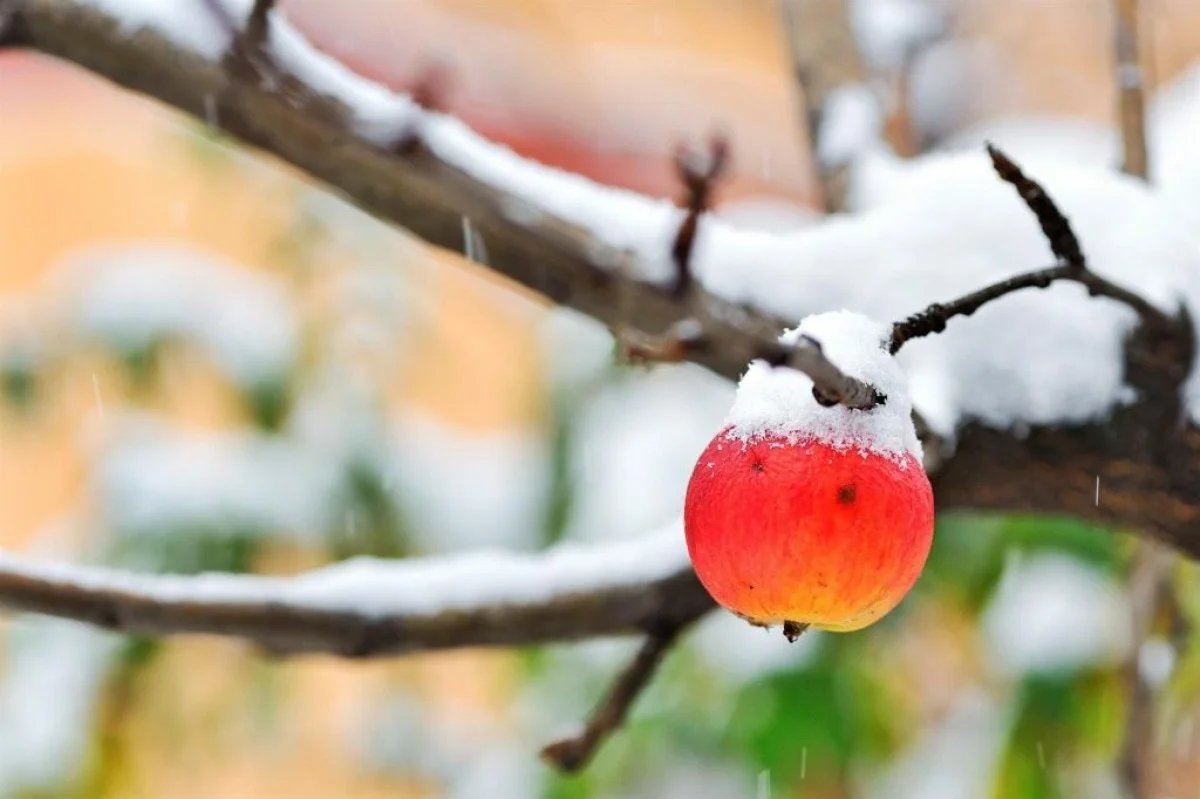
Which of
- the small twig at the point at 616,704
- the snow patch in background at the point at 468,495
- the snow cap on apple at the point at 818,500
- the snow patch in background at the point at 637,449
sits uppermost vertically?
the snow cap on apple at the point at 818,500

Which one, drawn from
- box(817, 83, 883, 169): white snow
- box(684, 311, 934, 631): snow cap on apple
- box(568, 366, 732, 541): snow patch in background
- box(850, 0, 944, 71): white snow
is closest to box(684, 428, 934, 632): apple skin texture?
box(684, 311, 934, 631): snow cap on apple

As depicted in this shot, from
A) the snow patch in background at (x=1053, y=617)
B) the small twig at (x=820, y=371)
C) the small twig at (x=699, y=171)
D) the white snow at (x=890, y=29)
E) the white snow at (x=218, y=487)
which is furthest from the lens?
the white snow at (x=218, y=487)

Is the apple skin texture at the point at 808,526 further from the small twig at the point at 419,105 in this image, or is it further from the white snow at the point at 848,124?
the white snow at the point at 848,124

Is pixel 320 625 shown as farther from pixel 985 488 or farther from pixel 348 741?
pixel 348 741

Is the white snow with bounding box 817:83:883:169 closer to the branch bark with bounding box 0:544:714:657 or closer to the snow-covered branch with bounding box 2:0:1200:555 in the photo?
the snow-covered branch with bounding box 2:0:1200:555

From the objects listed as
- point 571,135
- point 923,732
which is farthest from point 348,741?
point 571,135

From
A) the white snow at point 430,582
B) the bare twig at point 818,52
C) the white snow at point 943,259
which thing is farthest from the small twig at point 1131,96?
the white snow at point 430,582

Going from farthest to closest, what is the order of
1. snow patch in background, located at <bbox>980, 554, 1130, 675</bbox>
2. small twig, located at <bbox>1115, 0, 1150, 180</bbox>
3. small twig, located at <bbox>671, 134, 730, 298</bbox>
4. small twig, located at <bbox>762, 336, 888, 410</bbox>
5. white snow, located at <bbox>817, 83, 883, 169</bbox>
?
snow patch in background, located at <bbox>980, 554, 1130, 675</bbox> → white snow, located at <bbox>817, 83, 883, 169</bbox> → small twig, located at <bbox>1115, 0, 1150, 180</bbox> → small twig, located at <bbox>671, 134, 730, 298</bbox> → small twig, located at <bbox>762, 336, 888, 410</bbox>

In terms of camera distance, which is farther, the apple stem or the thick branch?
the thick branch
